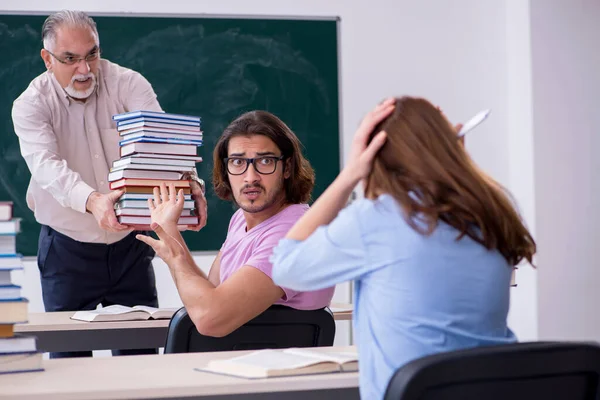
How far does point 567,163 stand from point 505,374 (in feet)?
15.1

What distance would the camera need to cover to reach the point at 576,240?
5.52 meters

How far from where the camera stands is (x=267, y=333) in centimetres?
207

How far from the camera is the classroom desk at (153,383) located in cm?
145

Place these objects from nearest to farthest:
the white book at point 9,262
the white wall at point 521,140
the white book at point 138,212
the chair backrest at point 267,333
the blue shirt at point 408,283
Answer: the blue shirt at point 408,283 → the white book at point 9,262 → the chair backrest at point 267,333 → the white book at point 138,212 → the white wall at point 521,140

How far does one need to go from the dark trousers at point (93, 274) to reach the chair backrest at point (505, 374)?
222 cm

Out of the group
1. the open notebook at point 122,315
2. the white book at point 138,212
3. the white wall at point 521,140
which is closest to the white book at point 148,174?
the white book at point 138,212

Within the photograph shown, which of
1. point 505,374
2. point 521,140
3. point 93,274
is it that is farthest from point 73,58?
point 521,140

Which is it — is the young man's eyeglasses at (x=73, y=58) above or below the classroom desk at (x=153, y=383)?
above

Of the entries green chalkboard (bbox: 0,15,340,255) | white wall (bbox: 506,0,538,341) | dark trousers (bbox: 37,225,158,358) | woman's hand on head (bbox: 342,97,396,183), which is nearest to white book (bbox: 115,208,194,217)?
dark trousers (bbox: 37,225,158,358)

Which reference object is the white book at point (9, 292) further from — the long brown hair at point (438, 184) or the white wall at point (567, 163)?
the white wall at point (567, 163)

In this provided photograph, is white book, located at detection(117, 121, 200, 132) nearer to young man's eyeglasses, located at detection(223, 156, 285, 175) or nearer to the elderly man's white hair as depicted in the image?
young man's eyeglasses, located at detection(223, 156, 285, 175)

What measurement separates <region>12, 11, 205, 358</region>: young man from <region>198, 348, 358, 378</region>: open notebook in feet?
5.27

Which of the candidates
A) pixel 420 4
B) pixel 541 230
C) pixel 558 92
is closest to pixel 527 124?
pixel 558 92

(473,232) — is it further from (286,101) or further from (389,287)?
(286,101)
